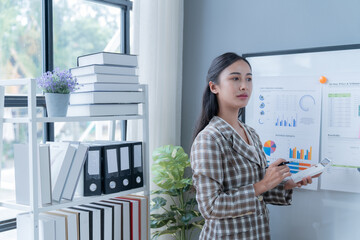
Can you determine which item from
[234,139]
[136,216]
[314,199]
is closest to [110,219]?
[136,216]

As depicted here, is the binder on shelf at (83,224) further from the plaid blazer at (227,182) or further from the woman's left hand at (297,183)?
the woman's left hand at (297,183)

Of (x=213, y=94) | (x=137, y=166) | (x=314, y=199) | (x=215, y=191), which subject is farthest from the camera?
(x=314, y=199)

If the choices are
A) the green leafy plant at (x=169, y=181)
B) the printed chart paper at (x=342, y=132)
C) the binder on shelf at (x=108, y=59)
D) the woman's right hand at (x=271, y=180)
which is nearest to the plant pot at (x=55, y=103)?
the binder on shelf at (x=108, y=59)

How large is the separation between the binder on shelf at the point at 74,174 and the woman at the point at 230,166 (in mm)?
478

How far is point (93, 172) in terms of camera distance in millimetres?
1829

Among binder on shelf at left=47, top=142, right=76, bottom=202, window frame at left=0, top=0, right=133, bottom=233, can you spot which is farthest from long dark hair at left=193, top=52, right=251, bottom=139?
window frame at left=0, top=0, right=133, bottom=233

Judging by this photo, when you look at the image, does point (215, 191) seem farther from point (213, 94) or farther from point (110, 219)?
point (110, 219)

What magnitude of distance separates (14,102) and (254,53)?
1301 millimetres

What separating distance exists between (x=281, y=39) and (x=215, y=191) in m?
1.08

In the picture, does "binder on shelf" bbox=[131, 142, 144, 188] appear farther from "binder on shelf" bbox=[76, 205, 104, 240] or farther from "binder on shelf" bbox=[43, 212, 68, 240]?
"binder on shelf" bbox=[43, 212, 68, 240]

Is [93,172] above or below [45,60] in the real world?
below

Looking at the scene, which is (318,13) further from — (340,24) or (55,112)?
(55,112)

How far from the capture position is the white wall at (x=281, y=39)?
205 cm

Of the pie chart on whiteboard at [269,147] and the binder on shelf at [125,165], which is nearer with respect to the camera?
the binder on shelf at [125,165]
